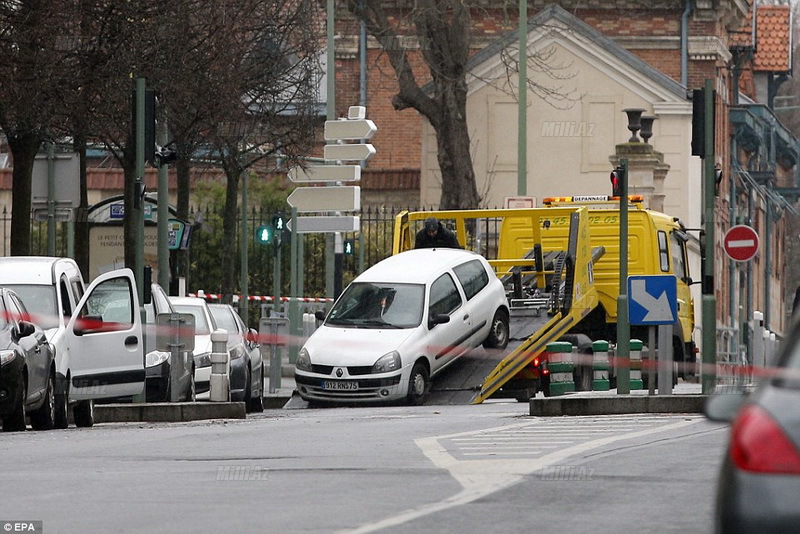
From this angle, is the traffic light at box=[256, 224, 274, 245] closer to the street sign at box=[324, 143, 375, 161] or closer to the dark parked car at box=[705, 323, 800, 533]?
the street sign at box=[324, 143, 375, 161]

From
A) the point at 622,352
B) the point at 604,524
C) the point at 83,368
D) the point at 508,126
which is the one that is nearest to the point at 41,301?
the point at 83,368

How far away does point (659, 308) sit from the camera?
73.2 ft

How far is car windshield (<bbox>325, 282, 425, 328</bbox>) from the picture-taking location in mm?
24984

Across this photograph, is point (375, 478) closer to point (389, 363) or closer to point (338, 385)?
point (389, 363)

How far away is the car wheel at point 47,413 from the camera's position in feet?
62.7

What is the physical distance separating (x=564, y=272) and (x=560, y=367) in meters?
1.70

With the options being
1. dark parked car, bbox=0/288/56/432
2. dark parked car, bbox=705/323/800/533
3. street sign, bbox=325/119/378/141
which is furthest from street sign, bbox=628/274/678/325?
dark parked car, bbox=705/323/800/533

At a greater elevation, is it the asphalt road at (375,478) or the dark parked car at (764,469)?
the dark parked car at (764,469)

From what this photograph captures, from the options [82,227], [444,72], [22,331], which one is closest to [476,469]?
[22,331]

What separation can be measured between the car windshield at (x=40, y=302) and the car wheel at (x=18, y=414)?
1595mm

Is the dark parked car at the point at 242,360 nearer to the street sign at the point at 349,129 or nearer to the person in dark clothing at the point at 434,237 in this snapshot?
the person in dark clothing at the point at 434,237

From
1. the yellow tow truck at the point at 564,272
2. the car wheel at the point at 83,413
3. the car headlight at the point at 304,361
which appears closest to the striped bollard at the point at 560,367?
the yellow tow truck at the point at 564,272

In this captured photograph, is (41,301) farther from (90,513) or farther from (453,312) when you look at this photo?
(90,513)

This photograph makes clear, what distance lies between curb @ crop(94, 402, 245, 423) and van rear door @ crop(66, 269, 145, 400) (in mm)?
425
